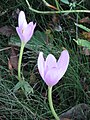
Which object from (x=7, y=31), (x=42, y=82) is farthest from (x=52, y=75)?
(x=7, y=31)

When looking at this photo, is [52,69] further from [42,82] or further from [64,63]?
[42,82]

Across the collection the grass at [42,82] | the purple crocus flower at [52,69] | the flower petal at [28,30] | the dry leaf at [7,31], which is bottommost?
the grass at [42,82]

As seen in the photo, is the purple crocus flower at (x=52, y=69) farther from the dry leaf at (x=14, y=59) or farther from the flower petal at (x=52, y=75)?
the dry leaf at (x=14, y=59)

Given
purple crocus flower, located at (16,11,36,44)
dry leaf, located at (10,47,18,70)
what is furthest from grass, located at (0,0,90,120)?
purple crocus flower, located at (16,11,36,44)

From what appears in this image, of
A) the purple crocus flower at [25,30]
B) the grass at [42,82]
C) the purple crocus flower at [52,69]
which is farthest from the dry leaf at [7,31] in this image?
the purple crocus flower at [52,69]

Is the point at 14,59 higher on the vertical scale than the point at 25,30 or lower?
lower

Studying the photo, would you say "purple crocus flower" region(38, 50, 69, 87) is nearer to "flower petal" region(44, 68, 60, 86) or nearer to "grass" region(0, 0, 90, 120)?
"flower petal" region(44, 68, 60, 86)
